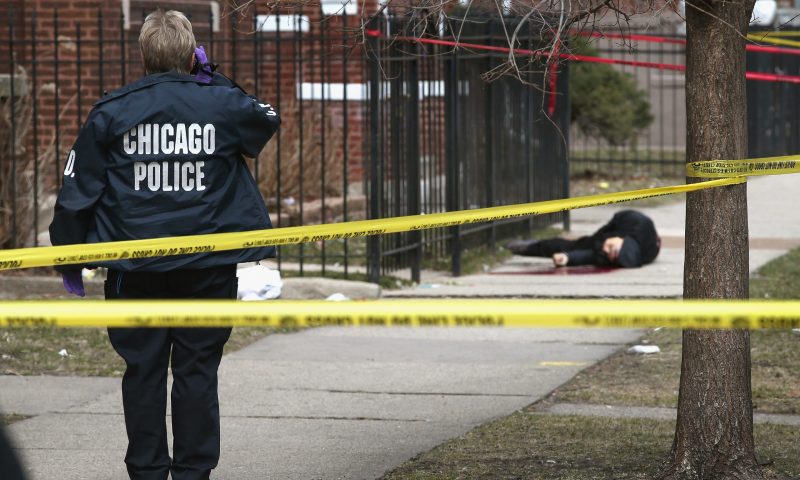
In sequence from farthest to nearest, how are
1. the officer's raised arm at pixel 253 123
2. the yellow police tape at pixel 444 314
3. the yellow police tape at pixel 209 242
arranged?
1. the officer's raised arm at pixel 253 123
2. the yellow police tape at pixel 209 242
3. the yellow police tape at pixel 444 314

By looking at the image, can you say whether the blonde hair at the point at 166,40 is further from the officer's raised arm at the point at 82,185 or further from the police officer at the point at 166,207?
the officer's raised arm at the point at 82,185

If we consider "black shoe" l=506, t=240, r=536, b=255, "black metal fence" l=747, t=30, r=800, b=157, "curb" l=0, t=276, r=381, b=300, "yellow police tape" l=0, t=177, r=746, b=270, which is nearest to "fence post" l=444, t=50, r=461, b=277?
"black shoe" l=506, t=240, r=536, b=255

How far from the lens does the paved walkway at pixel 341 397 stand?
17.5 ft

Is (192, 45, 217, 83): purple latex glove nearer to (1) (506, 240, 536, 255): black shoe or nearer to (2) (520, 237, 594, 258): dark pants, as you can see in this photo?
(2) (520, 237, 594, 258): dark pants

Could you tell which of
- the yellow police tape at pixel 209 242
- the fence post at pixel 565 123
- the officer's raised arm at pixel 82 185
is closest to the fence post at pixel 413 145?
the fence post at pixel 565 123

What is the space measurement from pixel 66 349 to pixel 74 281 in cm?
331

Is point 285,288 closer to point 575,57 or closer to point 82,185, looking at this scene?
point 575,57

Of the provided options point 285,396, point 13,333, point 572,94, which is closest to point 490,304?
point 285,396

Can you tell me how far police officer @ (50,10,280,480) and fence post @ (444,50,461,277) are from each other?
6006 mm

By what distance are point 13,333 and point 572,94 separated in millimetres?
11430

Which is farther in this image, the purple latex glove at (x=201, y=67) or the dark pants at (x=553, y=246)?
the dark pants at (x=553, y=246)

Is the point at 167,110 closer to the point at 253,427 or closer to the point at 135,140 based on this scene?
Answer: the point at 135,140

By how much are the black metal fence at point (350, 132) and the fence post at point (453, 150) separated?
0.04ft

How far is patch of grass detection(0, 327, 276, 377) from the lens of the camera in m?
7.16
